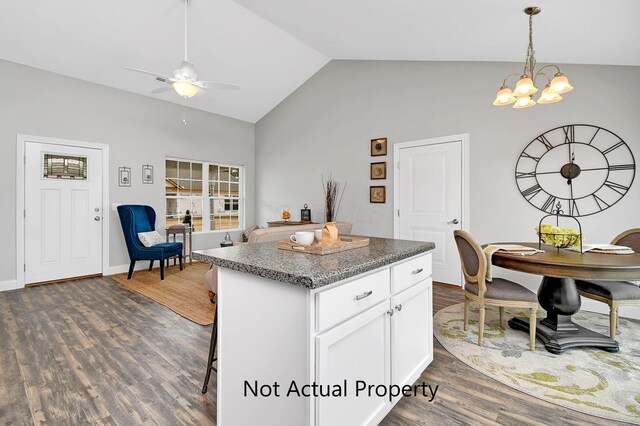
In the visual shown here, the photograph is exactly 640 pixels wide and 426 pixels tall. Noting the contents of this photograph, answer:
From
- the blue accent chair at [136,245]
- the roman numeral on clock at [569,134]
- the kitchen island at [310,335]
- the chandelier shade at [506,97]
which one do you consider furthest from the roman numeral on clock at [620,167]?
the blue accent chair at [136,245]

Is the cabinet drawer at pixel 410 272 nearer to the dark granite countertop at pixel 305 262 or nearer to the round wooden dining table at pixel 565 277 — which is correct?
the dark granite countertop at pixel 305 262

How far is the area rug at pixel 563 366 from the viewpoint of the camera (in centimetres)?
177

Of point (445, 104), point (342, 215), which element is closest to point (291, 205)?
point (342, 215)

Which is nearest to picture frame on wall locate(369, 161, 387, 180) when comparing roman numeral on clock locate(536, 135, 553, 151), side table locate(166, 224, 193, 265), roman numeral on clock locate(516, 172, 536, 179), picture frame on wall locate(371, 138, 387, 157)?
picture frame on wall locate(371, 138, 387, 157)

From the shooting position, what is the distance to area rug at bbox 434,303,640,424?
1770 millimetres

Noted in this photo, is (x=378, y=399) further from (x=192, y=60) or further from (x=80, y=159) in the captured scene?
(x=80, y=159)

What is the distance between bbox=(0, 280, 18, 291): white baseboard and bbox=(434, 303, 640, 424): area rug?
528 cm

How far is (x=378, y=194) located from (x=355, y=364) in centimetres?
375

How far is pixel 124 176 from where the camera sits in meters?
4.97

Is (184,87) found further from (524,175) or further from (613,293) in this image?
(613,293)

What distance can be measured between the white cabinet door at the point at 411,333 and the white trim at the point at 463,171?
2.37 metres

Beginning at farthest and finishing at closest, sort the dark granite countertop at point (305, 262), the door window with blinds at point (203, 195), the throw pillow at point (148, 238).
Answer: the door window with blinds at point (203, 195) → the throw pillow at point (148, 238) → the dark granite countertop at point (305, 262)

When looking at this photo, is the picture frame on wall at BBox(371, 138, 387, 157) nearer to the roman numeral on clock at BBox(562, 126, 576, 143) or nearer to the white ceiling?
the white ceiling

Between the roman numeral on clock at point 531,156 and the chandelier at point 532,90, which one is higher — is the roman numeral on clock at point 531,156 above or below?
below
